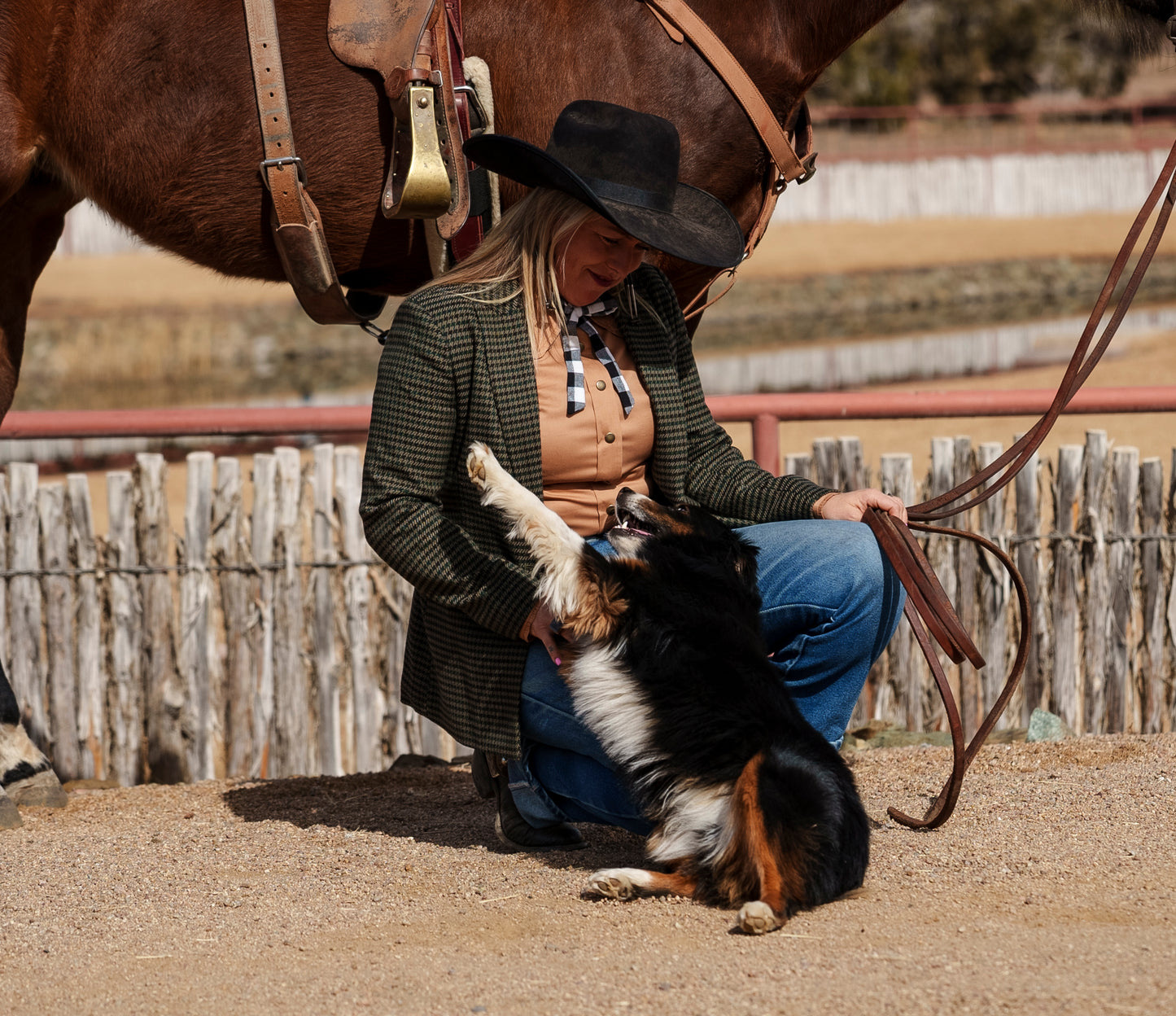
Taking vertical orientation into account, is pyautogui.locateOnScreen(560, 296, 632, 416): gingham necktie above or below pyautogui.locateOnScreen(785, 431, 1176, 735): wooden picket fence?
above

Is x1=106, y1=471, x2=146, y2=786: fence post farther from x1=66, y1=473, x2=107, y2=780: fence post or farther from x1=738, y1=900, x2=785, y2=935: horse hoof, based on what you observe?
x1=738, y1=900, x2=785, y2=935: horse hoof

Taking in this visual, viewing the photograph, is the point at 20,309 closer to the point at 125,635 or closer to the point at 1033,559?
the point at 125,635

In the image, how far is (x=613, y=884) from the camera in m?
2.85

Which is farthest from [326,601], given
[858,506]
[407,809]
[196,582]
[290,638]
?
[858,506]

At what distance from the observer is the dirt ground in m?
2.44

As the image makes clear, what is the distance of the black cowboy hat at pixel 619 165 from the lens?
3008 mm

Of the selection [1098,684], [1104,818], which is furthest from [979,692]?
[1104,818]

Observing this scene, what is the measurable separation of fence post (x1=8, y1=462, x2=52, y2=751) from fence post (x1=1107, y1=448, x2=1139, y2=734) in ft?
13.4

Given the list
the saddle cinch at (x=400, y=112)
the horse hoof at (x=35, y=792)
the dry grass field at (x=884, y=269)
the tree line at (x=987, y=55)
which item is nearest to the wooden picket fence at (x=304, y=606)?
the horse hoof at (x=35, y=792)

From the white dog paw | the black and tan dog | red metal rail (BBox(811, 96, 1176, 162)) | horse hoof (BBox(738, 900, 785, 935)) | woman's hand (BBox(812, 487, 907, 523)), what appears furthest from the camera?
red metal rail (BBox(811, 96, 1176, 162))

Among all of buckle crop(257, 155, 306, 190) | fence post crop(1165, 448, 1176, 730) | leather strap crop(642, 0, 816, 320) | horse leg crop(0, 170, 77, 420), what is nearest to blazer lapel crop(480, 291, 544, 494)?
leather strap crop(642, 0, 816, 320)

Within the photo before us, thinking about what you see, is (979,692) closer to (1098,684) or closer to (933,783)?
(1098,684)

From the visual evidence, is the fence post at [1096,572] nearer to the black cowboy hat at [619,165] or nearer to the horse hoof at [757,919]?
the black cowboy hat at [619,165]

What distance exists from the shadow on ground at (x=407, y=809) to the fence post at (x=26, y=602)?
1.48m
